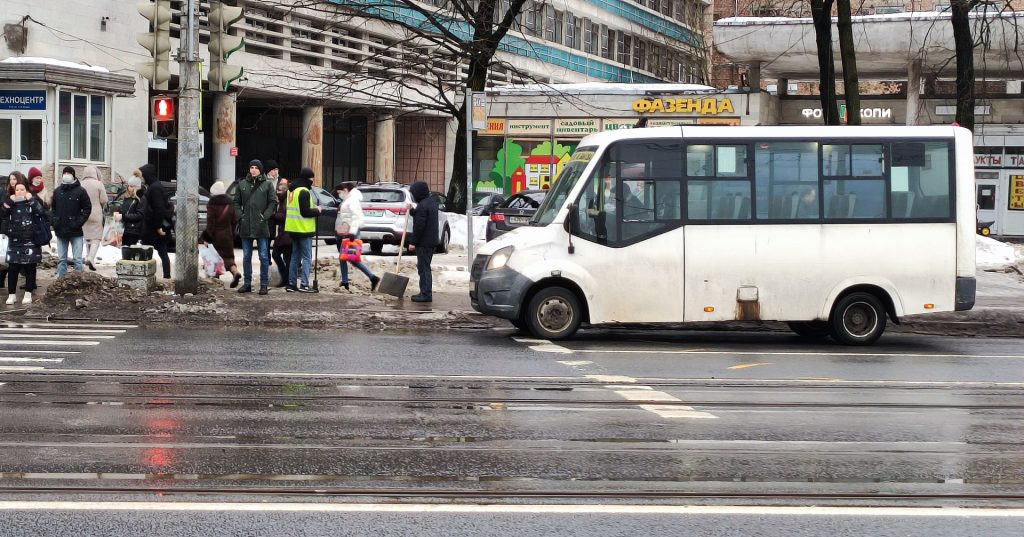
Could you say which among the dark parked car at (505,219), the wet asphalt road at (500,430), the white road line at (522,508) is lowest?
the white road line at (522,508)

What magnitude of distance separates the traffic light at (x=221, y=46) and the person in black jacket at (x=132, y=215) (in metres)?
3.14

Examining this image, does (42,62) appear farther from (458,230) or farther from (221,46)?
(221,46)

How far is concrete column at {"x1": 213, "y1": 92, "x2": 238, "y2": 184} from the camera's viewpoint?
41.9 m

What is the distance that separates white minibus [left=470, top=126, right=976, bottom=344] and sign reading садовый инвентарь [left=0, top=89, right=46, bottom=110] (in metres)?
19.2

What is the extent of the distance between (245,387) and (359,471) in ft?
11.1

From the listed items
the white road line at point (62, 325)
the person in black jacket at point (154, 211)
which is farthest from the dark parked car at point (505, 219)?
the white road line at point (62, 325)

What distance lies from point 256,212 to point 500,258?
15.8 ft

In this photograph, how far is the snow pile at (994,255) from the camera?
2709cm

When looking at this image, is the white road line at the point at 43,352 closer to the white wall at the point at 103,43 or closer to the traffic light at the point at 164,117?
the traffic light at the point at 164,117

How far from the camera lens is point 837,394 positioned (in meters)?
10.5

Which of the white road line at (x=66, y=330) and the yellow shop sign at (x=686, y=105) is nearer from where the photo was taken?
the white road line at (x=66, y=330)

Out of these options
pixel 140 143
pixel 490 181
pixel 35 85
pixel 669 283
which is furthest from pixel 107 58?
pixel 669 283

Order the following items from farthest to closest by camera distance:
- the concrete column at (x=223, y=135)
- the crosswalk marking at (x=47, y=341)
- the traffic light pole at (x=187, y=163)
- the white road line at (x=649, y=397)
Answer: the concrete column at (x=223, y=135) → the traffic light pole at (x=187, y=163) → the crosswalk marking at (x=47, y=341) → the white road line at (x=649, y=397)

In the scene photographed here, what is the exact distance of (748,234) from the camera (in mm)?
14586
